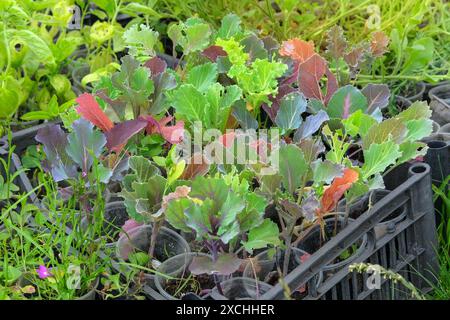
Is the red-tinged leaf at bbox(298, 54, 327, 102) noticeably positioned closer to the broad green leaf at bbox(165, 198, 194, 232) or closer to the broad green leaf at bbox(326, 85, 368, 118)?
the broad green leaf at bbox(326, 85, 368, 118)

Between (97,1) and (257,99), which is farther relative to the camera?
(97,1)

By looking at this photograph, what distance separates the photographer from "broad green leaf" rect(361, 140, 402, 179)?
1108 millimetres

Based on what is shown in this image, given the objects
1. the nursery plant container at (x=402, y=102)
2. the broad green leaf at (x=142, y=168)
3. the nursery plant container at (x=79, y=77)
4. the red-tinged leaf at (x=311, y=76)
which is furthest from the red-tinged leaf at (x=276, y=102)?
the nursery plant container at (x=79, y=77)

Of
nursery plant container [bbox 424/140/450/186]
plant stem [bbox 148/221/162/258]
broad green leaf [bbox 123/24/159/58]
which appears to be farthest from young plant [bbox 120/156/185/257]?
A: nursery plant container [bbox 424/140/450/186]

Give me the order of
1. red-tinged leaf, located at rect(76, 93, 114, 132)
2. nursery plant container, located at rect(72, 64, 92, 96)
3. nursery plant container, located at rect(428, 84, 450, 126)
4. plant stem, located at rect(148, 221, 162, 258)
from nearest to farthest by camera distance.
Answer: plant stem, located at rect(148, 221, 162, 258), red-tinged leaf, located at rect(76, 93, 114, 132), nursery plant container, located at rect(428, 84, 450, 126), nursery plant container, located at rect(72, 64, 92, 96)

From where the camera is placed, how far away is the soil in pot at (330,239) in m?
1.14

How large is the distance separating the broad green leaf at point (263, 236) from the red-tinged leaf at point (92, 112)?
0.31 metres

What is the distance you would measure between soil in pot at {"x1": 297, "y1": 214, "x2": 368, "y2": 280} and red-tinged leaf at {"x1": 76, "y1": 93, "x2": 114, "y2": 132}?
35 centimetres

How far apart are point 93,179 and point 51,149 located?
84mm

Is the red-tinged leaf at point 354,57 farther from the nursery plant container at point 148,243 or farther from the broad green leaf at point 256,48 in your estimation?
the nursery plant container at point 148,243

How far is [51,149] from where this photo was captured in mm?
1191

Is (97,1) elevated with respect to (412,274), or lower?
elevated

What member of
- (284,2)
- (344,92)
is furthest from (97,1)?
(344,92)
